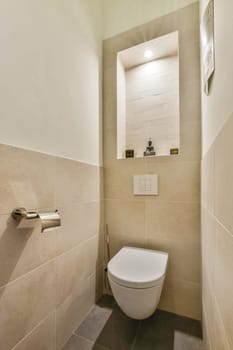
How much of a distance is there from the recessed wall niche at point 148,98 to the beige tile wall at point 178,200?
18 centimetres

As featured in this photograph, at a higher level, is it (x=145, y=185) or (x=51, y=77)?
(x=51, y=77)

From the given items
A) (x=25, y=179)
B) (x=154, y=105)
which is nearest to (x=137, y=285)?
(x=25, y=179)

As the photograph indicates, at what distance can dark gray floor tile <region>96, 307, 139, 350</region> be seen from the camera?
1104 mm

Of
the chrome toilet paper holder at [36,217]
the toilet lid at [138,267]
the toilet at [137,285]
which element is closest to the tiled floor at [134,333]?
the toilet at [137,285]

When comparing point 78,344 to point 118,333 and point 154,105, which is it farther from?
point 154,105

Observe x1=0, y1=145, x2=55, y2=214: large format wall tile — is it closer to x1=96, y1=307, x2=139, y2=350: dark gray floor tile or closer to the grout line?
the grout line

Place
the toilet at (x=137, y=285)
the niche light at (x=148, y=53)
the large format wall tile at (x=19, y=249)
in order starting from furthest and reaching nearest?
the niche light at (x=148, y=53)
the toilet at (x=137, y=285)
the large format wall tile at (x=19, y=249)

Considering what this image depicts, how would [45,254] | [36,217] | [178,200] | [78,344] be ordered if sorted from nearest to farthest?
[36,217]
[45,254]
[78,344]
[178,200]

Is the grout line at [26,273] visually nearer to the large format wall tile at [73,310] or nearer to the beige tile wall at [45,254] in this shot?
the beige tile wall at [45,254]

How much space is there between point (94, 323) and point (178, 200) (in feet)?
3.68

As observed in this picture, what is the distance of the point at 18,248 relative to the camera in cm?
81

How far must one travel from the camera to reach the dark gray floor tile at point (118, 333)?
110cm

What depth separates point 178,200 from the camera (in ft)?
4.55

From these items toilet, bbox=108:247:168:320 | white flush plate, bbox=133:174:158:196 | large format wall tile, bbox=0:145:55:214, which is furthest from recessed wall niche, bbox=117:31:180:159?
toilet, bbox=108:247:168:320
